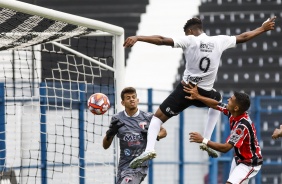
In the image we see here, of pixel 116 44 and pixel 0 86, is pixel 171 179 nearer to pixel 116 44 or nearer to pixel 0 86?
pixel 0 86

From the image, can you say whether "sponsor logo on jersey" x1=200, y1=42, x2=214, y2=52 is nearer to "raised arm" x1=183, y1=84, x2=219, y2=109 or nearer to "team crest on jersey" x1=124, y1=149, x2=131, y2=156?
"raised arm" x1=183, y1=84, x2=219, y2=109

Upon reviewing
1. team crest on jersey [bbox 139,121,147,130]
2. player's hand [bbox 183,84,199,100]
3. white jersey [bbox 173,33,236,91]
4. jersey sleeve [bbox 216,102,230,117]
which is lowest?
team crest on jersey [bbox 139,121,147,130]

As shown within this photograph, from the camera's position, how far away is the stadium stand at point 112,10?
57.9 m

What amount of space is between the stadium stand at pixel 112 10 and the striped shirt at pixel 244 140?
1749 inches

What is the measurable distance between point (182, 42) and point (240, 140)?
1.24m

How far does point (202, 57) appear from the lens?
11383 mm

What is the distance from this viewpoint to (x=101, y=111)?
11773mm

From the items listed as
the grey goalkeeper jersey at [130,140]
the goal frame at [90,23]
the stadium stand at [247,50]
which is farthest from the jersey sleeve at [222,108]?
the stadium stand at [247,50]

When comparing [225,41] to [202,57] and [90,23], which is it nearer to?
[202,57]

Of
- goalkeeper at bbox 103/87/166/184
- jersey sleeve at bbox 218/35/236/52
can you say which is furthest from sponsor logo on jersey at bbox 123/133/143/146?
jersey sleeve at bbox 218/35/236/52

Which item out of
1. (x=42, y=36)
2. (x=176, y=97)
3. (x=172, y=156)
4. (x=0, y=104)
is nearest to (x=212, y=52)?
(x=176, y=97)

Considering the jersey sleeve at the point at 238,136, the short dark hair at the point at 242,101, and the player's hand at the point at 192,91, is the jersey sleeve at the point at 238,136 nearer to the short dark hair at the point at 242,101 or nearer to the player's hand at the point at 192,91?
the short dark hair at the point at 242,101

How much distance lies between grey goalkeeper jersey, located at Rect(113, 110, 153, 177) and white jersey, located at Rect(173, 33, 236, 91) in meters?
0.74

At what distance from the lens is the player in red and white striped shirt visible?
10984 mm
